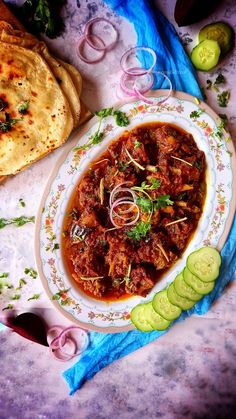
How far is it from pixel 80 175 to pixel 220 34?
1.94 m

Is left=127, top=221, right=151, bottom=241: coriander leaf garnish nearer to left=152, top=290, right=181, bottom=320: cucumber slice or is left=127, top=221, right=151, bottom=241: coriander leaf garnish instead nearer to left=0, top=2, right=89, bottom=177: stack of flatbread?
left=152, top=290, right=181, bottom=320: cucumber slice

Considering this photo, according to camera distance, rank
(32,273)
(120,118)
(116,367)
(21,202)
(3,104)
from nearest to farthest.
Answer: (3,104) → (120,118) → (21,202) → (32,273) → (116,367)

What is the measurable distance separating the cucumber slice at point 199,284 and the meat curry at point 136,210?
0.26 m

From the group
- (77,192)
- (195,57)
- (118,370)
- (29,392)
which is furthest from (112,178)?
(29,392)

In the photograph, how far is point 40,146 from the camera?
4.79 metres

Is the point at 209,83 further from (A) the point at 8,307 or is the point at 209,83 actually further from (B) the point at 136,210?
(A) the point at 8,307

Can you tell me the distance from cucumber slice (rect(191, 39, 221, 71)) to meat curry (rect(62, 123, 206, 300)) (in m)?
0.67

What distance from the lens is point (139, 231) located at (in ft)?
16.2

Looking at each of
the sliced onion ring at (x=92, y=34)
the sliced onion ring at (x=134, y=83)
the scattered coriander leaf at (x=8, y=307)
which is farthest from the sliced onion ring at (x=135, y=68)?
the scattered coriander leaf at (x=8, y=307)

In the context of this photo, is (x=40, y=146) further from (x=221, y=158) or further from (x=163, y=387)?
(x=163, y=387)

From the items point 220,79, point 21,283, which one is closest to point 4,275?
point 21,283

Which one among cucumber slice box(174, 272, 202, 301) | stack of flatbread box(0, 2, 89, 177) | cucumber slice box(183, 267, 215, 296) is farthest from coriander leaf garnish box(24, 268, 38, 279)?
cucumber slice box(183, 267, 215, 296)

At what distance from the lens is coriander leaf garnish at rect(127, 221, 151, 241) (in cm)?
491

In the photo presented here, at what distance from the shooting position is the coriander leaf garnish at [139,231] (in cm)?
491
